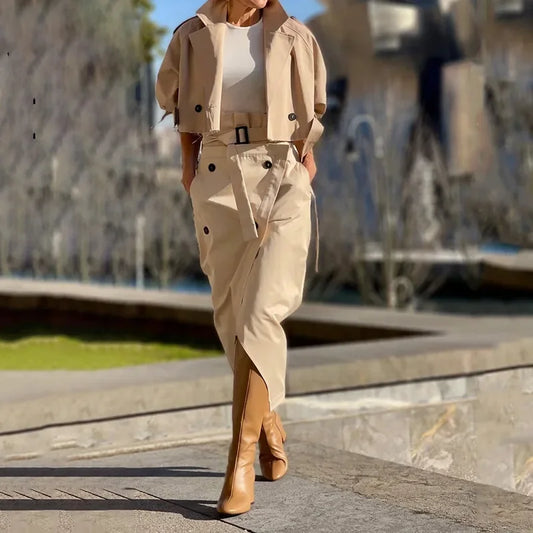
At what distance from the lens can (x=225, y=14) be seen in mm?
3867

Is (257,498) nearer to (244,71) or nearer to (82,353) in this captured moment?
(244,71)

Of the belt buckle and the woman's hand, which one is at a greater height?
the belt buckle

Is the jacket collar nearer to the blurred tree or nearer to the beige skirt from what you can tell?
the beige skirt

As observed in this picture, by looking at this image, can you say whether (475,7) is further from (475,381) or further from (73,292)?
(475,381)

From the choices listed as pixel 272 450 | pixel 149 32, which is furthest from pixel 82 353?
pixel 149 32

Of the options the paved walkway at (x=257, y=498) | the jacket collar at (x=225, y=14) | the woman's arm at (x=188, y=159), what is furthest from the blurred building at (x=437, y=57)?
the jacket collar at (x=225, y=14)

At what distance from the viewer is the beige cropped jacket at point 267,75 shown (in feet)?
12.5

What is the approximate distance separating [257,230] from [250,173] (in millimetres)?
179

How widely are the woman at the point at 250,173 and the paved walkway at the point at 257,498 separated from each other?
0.61ft

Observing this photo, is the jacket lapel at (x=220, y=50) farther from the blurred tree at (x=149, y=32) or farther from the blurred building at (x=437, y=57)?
the blurred building at (x=437, y=57)

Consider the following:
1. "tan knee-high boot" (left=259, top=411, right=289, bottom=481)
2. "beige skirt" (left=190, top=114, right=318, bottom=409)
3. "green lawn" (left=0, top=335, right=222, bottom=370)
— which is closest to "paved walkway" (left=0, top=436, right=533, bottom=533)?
"tan knee-high boot" (left=259, top=411, right=289, bottom=481)

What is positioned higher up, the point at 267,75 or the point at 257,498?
the point at 267,75

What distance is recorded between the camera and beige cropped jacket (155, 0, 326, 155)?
3.80 meters

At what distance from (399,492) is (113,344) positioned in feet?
14.0
